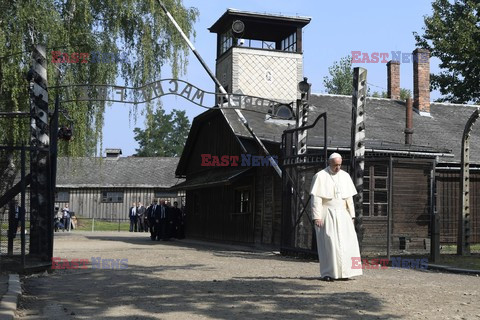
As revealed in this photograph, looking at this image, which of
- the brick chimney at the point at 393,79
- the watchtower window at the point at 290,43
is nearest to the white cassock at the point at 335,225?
the watchtower window at the point at 290,43

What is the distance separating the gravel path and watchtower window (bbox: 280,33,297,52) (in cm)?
1908

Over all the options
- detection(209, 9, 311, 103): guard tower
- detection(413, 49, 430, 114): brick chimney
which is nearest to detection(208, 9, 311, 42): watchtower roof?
detection(209, 9, 311, 103): guard tower

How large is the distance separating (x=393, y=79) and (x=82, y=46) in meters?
17.7

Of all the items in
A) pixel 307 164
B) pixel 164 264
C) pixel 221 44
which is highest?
pixel 221 44

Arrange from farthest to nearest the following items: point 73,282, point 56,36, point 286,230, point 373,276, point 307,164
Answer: point 56,36
point 286,230
point 307,164
point 373,276
point 73,282

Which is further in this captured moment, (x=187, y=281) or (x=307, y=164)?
(x=307, y=164)

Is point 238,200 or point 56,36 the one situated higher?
point 56,36

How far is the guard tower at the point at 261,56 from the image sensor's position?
30.2 m

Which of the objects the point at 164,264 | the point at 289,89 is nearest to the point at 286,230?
the point at 164,264

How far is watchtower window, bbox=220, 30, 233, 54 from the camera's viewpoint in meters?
31.0

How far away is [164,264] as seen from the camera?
1482 cm

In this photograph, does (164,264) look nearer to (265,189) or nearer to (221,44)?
(265,189)

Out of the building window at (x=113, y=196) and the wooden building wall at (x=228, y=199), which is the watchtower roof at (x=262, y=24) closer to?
the wooden building wall at (x=228, y=199)

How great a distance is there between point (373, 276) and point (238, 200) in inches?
568
